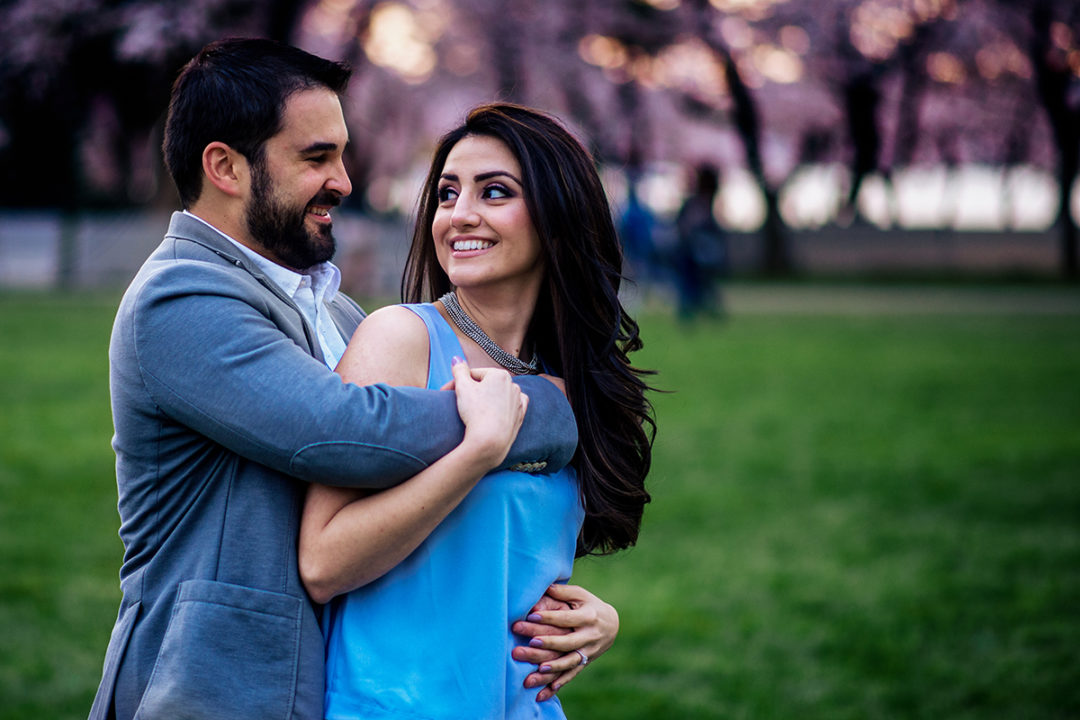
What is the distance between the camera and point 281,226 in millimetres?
2014

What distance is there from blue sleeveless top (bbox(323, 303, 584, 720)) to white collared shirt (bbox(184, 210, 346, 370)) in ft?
1.32

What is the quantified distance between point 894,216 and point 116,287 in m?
30.2

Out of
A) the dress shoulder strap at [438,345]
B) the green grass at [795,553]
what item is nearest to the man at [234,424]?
the dress shoulder strap at [438,345]

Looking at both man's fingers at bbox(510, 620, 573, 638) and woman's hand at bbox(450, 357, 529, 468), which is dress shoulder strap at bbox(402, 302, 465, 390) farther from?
man's fingers at bbox(510, 620, 573, 638)

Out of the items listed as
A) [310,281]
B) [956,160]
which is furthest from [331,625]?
[956,160]

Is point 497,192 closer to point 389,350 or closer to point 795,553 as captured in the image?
point 389,350

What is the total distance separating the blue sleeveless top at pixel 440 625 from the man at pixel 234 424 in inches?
2.8

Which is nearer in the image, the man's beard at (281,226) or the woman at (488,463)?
the woman at (488,463)

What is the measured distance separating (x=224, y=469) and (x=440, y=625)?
46 centimetres

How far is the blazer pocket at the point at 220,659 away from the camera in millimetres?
1758

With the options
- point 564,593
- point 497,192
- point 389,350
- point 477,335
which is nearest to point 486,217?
point 497,192

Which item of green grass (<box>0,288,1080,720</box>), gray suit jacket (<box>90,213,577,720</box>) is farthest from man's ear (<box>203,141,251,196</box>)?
green grass (<box>0,288,1080,720</box>)

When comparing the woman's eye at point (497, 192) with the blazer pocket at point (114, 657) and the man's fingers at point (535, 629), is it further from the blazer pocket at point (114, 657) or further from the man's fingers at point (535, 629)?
the blazer pocket at point (114, 657)

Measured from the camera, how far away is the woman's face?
6.97 feet
